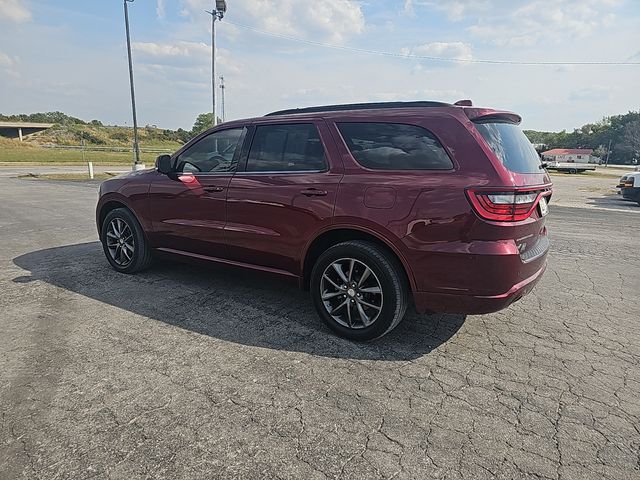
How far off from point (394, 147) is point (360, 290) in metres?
1.14

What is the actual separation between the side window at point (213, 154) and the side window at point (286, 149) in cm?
26

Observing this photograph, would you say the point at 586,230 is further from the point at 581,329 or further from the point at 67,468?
the point at 67,468

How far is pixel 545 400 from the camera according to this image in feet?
8.85

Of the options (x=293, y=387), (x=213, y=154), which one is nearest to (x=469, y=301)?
(x=293, y=387)

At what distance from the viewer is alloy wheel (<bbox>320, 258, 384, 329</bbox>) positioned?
3.37 meters

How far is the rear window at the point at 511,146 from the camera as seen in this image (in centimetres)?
310

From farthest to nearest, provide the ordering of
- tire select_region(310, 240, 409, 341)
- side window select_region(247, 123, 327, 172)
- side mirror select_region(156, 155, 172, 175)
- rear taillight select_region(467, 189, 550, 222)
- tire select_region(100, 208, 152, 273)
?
tire select_region(100, 208, 152, 273), side mirror select_region(156, 155, 172, 175), side window select_region(247, 123, 327, 172), tire select_region(310, 240, 409, 341), rear taillight select_region(467, 189, 550, 222)

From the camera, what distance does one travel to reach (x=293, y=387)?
9.14ft

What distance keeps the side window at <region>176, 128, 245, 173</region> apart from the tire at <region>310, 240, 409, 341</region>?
1.45 meters

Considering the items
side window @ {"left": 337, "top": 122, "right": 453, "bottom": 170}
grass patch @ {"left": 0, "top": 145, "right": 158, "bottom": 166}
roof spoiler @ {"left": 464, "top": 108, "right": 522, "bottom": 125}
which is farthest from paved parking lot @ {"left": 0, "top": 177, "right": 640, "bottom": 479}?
grass patch @ {"left": 0, "top": 145, "right": 158, "bottom": 166}

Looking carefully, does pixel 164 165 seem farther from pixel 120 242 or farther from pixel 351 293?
pixel 351 293

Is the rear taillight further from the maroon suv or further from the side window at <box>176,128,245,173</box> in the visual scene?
the side window at <box>176,128,245,173</box>

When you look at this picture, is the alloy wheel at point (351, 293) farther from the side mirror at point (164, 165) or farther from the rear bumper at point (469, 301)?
the side mirror at point (164, 165)

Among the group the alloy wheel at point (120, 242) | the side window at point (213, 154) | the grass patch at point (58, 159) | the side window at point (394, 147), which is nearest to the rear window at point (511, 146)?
the side window at point (394, 147)
